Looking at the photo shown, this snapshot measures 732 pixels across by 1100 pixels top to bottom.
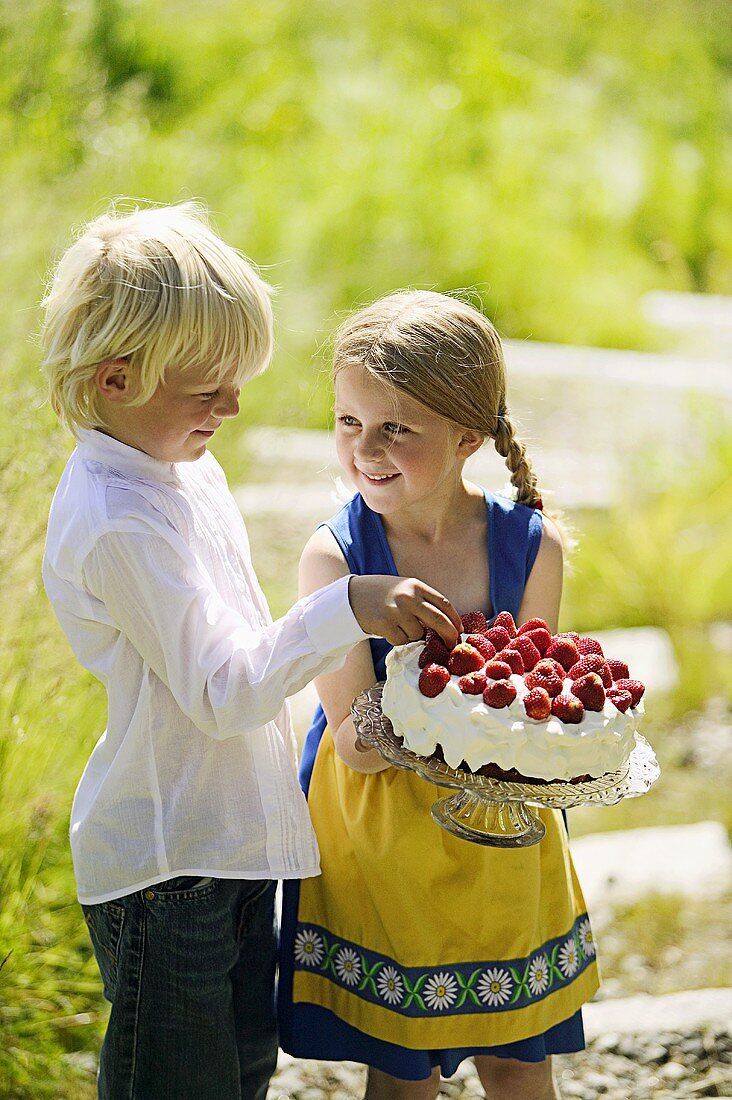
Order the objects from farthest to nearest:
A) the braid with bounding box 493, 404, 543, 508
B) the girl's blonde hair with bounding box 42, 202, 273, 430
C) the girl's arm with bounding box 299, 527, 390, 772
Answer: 1. the braid with bounding box 493, 404, 543, 508
2. the girl's arm with bounding box 299, 527, 390, 772
3. the girl's blonde hair with bounding box 42, 202, 273, 430

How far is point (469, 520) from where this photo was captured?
6.22ft

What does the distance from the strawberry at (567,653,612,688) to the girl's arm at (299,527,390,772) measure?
32cm

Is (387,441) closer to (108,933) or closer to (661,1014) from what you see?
(108,933)

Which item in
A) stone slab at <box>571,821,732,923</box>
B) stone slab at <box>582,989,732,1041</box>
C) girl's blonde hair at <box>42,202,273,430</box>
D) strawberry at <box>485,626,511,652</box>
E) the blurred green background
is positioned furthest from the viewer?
stone slab at <box>571,821,732,923</box>

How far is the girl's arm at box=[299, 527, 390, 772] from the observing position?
176 centimetres

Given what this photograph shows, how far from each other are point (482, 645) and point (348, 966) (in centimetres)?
61

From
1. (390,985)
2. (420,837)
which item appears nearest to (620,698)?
(420,837)

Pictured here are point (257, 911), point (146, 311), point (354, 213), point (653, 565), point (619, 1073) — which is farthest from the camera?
point (354, 213)

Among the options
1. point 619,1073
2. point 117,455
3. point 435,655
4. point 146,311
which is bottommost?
point 619,1073

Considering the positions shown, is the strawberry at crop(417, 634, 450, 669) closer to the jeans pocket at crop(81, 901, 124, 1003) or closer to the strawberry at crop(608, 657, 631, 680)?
the strawberry at crop(608, 657, 631, 680)

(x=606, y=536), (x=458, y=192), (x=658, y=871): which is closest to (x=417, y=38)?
(x=458, y=192)

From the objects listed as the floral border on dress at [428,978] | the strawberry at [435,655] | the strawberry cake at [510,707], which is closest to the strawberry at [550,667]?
the strawberry cake at [510,707]

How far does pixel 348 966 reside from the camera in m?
1.86

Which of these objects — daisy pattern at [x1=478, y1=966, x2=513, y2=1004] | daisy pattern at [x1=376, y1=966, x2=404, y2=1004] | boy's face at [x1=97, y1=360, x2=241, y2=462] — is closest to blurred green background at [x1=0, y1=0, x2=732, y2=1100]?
boy's face at [x1=97, y1=360, x2=241, y2=462]
